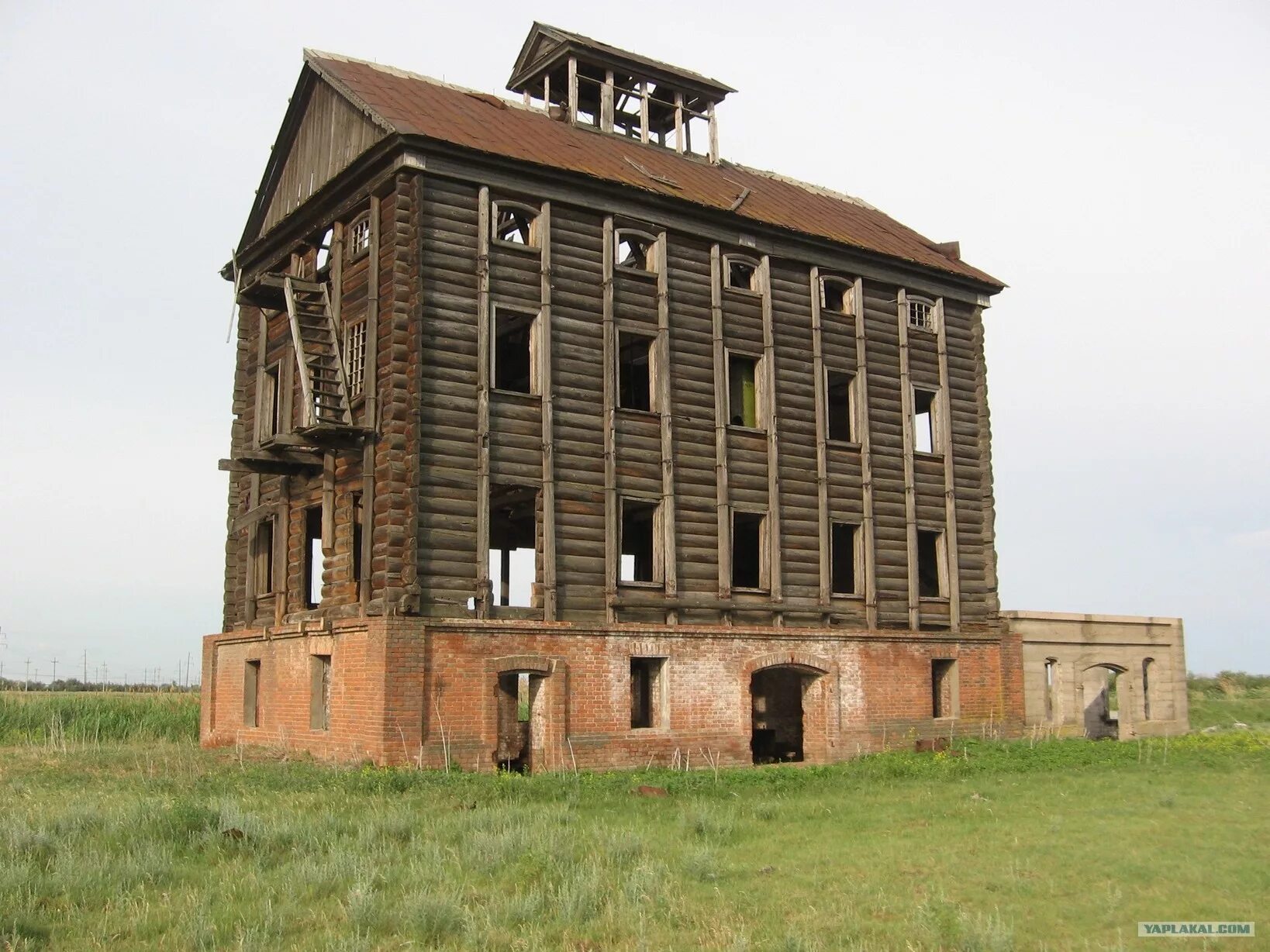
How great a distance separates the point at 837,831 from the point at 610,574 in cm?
846

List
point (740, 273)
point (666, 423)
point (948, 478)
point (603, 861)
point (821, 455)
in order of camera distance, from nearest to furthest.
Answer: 1. point (603, 861)
2. point (666, 423)
3. point (821, 455)
4. point (740, 273)
5. point (948, 478)

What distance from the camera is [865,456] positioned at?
26422 mm

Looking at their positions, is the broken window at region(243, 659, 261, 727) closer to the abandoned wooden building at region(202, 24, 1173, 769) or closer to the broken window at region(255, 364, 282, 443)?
the abandoned wooden building at region(202, 24, 1173, 769)

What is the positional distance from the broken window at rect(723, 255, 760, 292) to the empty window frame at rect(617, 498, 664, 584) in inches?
200

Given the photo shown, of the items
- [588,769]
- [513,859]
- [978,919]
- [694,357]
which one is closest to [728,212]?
[694,357]

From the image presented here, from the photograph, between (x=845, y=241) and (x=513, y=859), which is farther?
(x=845, y=241)

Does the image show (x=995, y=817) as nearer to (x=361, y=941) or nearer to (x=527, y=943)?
(x=527, y=943)

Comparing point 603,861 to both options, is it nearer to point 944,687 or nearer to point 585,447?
point 585,447

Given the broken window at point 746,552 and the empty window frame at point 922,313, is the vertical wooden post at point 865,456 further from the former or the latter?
the broken window at point 746,552

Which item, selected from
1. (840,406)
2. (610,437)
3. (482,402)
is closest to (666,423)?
(610,437)

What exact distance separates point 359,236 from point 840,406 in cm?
1207

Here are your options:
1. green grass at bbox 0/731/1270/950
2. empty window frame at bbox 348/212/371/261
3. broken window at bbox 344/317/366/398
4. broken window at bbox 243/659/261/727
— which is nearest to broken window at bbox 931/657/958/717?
green grass at bbox 0/731/1270/950

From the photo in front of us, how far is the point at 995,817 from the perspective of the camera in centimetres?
1546

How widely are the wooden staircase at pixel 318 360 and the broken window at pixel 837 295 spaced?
10.6 metres
